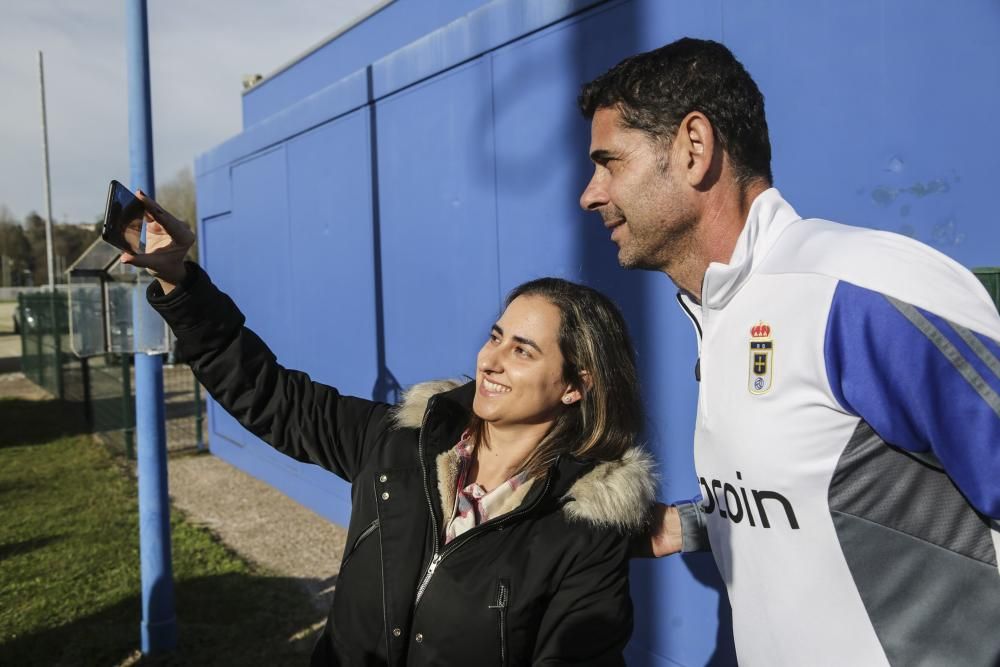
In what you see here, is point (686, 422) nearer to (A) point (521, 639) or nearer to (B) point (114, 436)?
(A) point (521, 639)

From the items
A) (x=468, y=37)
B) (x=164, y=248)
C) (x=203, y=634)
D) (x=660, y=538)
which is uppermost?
(x=468, y=37)

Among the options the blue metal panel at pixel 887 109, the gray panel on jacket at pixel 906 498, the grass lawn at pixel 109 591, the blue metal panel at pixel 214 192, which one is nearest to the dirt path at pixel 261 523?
the grass lawn at pixel 109 591

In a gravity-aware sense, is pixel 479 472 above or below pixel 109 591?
above

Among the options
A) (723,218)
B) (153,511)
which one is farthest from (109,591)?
(723,218)

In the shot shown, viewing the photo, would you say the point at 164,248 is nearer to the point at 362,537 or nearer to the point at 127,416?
the point at 362,537

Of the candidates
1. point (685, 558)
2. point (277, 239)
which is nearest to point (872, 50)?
point (685, 558)

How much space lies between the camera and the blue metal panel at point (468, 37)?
423cm

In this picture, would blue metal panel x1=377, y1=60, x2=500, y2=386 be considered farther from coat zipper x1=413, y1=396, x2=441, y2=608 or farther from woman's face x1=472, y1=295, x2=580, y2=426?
coat zipper x1=413, y1=396, x2=441, y2=608

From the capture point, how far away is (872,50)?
2.84 metres

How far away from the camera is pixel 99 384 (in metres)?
11.4

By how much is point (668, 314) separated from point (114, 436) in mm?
8623

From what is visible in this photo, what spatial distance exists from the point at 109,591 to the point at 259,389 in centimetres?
406

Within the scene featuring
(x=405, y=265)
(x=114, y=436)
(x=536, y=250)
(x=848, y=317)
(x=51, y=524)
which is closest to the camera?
(x=848, y=317)

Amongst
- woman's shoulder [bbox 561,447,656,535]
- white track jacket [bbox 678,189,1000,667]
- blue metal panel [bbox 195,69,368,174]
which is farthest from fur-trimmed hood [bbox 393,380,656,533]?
blue metal panel [bbox 195,69,368,174]
